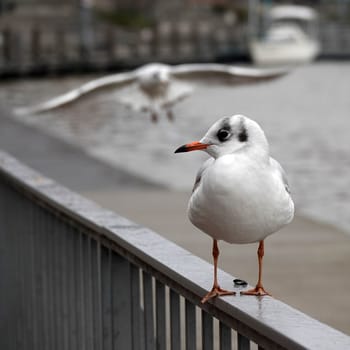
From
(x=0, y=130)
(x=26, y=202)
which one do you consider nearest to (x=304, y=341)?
(x=26, y=202)

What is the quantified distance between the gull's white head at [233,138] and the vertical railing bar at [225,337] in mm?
425

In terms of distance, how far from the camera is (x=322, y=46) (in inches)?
3307

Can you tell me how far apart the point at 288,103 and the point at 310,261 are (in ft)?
120

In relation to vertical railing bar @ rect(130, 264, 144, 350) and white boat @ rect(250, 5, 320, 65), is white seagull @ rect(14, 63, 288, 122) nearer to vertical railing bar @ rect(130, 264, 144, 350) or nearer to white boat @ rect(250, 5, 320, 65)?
vertical railing bar @ rect(130, 264, 144, 350)

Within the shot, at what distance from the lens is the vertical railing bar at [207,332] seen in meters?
3.12

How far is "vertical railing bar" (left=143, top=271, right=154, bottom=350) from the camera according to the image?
141 inches

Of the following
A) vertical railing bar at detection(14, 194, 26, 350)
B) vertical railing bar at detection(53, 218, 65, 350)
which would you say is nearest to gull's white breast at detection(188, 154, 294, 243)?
vertical railing bar at detection(53, 218, 65, 350)

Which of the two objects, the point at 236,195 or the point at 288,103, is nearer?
the point at 236,195

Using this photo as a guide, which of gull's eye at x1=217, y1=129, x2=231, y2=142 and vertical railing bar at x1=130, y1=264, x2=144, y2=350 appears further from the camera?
vertical railing bar at x1=130, y1=264, x2=144, y2=350

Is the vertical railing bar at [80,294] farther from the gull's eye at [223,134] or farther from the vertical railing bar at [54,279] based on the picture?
the gull's eye at [223,134]

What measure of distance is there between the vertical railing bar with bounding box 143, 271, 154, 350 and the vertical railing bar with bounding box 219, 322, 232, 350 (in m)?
0.57

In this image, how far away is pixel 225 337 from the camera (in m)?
2.99

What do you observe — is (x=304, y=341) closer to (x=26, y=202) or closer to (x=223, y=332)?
(x=223, y=332)

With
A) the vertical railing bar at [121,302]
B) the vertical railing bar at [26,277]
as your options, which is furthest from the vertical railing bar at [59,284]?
the vertical railing bar at [121,302]
